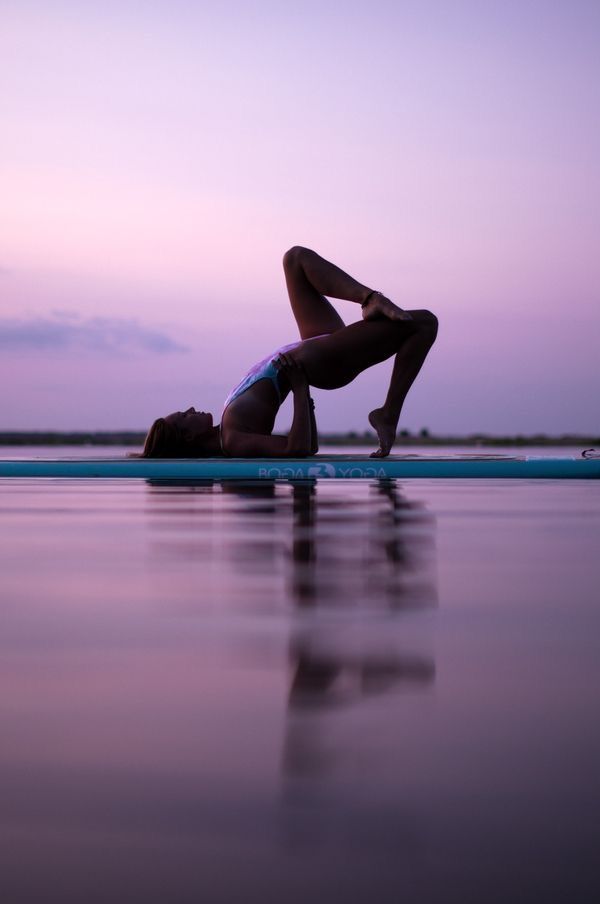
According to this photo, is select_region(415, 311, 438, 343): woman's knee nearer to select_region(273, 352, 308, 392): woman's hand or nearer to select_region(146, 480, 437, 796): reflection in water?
select_region(273, 352, 308, 392): woman's hand

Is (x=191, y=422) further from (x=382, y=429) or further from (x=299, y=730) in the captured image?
(x=299, y=730)

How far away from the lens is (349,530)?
319 cm

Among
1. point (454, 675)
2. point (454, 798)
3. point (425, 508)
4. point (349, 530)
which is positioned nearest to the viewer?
point (454, 798)

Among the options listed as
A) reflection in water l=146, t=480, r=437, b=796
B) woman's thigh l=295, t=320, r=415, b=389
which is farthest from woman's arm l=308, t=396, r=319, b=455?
reflection in water l=146, t=480, r=437, b=796

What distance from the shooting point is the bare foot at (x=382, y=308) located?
547 cm

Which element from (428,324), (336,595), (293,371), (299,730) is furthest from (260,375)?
(299,730)

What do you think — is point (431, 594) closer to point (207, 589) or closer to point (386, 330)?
point (207, 589)

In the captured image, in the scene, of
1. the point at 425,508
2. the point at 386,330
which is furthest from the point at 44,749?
the point at 386,330

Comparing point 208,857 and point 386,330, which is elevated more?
point 386,330

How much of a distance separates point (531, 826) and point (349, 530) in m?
2.39

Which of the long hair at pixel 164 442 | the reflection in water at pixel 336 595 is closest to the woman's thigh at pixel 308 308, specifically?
the long hair at pixel 164 442

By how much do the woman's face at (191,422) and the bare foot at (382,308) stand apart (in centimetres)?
112

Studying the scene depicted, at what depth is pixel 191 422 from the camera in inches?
240

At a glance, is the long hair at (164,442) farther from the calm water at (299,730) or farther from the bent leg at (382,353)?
the calm water at (299,730)
